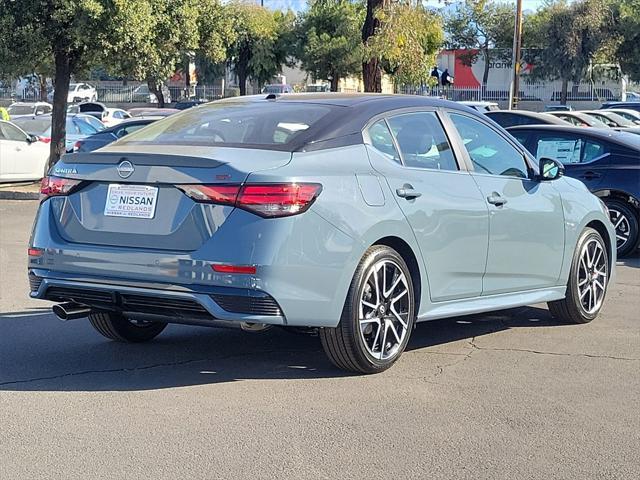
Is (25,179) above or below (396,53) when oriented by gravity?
below

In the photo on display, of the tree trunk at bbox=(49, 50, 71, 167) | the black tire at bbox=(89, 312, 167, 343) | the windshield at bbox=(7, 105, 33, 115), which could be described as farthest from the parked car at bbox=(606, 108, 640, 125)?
the black tire at bbox=(89, 312, 167, 343)

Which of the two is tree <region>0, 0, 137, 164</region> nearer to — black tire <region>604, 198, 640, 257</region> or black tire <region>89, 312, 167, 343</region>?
black tire <region>604, 198, 640, 257</region>

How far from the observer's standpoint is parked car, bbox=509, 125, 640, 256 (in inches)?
471

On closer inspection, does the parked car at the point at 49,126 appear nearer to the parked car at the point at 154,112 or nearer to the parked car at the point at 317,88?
the parked car at the point at 154,112

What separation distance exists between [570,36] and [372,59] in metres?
39.8

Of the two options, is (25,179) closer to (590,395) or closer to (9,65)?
(9,65)

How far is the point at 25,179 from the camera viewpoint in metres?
19.9

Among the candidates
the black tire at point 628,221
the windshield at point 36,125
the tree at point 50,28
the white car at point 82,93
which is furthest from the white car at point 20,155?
the white car at point 82,93

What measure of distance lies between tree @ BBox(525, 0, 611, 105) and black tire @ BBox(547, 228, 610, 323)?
51.1m

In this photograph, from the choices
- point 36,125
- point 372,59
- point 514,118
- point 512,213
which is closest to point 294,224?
point 512,213

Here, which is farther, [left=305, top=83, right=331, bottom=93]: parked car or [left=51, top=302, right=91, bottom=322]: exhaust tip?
[left=305, top=83, right=331, bottom=93]: parked car

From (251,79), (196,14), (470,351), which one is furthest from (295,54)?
(470,351)

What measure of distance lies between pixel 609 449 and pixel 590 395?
0.95 metres

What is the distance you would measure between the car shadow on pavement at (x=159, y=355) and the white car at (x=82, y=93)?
52.6 m
